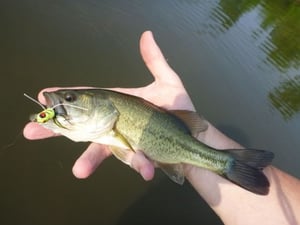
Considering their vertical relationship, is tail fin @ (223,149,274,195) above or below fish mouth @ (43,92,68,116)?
above

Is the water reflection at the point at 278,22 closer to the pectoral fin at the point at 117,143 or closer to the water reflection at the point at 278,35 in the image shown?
the water reflection at the point at 278,35

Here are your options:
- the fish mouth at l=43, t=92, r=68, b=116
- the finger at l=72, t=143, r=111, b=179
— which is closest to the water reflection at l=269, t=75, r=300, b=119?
the finger at l=72, t=143, r=111, b=179

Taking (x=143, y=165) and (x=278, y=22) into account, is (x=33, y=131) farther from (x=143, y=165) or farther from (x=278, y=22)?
(x=278, y=22)

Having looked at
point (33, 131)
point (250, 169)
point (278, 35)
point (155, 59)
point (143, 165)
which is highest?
point (250, 169)

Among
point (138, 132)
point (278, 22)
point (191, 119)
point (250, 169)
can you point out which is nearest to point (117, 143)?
point (138, 132)

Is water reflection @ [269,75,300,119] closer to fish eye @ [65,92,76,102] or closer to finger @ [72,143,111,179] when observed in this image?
finger @ [72,143,111,179]

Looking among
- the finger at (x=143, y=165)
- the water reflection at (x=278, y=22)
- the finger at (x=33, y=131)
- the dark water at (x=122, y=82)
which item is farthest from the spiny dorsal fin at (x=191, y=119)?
the water reflection at (x=278, y=22)
